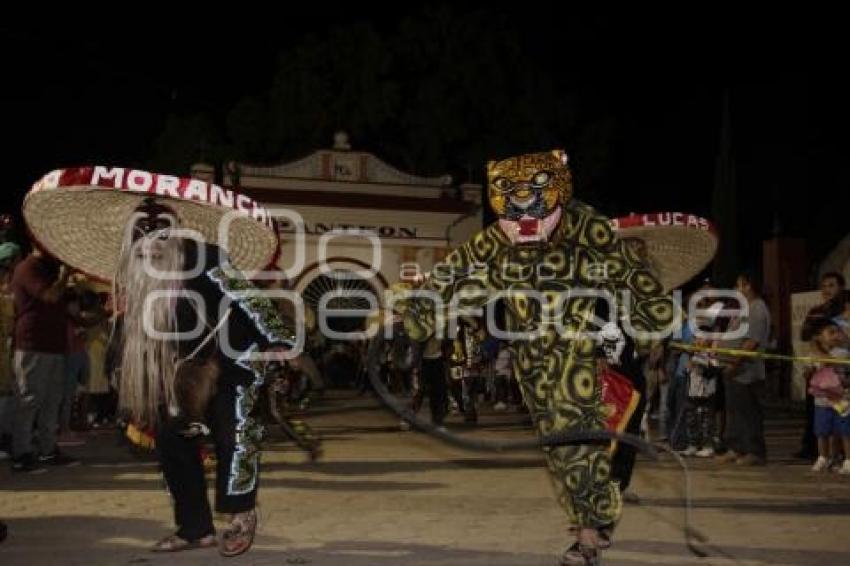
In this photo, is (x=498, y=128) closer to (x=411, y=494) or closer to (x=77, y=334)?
(x=77, y=334)

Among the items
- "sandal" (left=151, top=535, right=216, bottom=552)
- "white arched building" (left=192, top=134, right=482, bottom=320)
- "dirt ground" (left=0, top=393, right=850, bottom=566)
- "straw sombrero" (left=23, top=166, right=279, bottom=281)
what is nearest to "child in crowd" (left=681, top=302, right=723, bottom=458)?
"dirt ground" (left=0, top=393, right=850, bottom=566)

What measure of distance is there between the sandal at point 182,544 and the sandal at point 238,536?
184mm

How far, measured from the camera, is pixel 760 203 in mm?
31547

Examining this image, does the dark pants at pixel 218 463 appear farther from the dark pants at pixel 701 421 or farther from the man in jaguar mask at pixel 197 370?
the dark pants at pixel 701 421

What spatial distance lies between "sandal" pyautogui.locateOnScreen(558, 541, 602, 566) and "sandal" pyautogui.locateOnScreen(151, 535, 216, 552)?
5.92 ft

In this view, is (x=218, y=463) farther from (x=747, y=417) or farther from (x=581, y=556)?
(x=747, y=417)

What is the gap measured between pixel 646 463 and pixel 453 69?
23.3 meters

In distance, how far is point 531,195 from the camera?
17.1 ft

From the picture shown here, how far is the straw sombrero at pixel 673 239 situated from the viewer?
26.6 ft

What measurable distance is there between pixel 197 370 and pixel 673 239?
4610mm

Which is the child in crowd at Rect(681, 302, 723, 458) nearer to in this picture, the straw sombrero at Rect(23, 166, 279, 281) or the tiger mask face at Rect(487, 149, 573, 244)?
the straw sombrero at Rect(23, 166, 279, 281)

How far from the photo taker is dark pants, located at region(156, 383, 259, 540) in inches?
205

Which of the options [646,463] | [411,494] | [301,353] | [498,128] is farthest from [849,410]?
[498,128]

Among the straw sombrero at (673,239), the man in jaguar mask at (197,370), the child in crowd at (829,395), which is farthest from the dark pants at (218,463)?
the child in crowd at (829,395)
